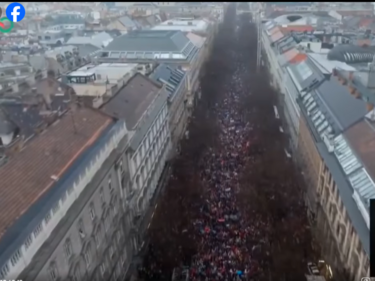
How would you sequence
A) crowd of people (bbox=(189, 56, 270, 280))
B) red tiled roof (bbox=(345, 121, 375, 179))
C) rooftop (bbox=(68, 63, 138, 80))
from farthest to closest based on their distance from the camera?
rooftop (bbox=(68, 63, 138, 80))
crowd of people (bbox=(189, 56, 270, 280))
red tiled roof (bbox=(345, 121, 375, 179))

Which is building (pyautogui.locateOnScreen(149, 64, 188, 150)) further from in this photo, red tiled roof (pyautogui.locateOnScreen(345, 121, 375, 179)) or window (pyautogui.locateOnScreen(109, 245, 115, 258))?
window (pyautogui.locateOnScreen(109, 245, 115, 258))

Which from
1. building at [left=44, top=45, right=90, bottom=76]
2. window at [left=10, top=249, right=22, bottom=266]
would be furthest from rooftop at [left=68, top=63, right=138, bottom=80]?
window at [left=10, top=249, right=22, bottom=266]

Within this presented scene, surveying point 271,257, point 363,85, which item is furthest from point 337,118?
point 271,257

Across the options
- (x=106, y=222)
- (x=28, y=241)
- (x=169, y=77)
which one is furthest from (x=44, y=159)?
(x=169, y=77)

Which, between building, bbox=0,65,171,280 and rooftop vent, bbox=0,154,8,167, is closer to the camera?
building, bbox=0,65,171,280

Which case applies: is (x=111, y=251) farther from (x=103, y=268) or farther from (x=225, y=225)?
(x=225, y=225)

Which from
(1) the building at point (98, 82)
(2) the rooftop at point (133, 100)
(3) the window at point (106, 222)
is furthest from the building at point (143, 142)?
(3) the window at point (106, 222)

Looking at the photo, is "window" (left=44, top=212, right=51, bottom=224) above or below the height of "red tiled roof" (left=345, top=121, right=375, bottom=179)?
above

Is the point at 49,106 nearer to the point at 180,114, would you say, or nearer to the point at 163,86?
the point at 163,86
